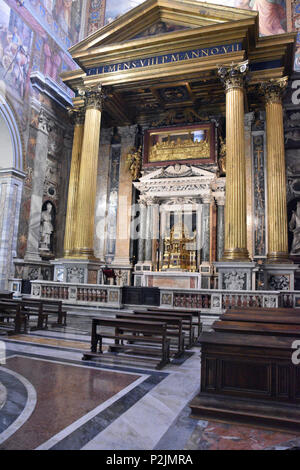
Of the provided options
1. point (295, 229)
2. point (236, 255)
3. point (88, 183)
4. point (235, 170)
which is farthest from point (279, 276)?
point (88, 183)

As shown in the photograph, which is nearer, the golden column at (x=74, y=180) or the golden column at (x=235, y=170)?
the golden column at (x=235, y=170)

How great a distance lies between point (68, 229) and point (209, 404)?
40.1 ft

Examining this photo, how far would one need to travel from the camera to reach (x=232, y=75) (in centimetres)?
1176

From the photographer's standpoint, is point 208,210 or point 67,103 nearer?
point 208,210

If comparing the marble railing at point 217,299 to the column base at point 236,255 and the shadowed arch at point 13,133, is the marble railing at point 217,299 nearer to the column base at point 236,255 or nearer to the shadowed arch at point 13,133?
the column base at point 236,255

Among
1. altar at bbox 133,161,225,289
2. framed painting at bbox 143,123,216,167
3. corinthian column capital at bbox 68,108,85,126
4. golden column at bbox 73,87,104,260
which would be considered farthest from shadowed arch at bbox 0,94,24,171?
framed painting at bbox 143,123,216,167

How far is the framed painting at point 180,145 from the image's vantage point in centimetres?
1491

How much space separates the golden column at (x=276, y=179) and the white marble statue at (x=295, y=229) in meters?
1.51

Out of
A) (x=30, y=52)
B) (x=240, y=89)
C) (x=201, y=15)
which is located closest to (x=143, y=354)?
(x=240, y=89)

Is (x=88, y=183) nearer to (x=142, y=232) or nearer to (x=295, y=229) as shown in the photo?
(x=142, y=232)

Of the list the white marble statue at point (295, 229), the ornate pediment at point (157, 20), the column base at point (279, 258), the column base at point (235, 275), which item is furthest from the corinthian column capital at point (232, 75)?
the column base at point (235, 275)

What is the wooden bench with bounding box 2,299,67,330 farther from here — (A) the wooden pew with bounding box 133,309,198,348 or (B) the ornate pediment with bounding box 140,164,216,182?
(B) the ornate pediment with bounding box 140,164,216,182

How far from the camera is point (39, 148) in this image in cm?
1520

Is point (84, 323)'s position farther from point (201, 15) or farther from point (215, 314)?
point (201, 15)
